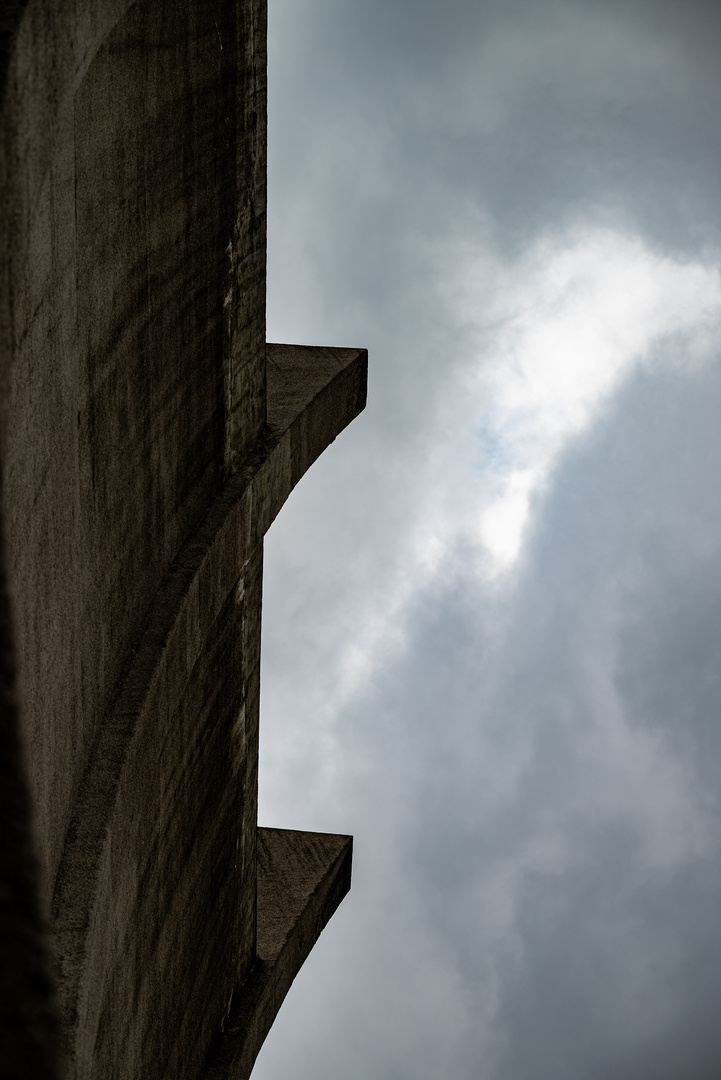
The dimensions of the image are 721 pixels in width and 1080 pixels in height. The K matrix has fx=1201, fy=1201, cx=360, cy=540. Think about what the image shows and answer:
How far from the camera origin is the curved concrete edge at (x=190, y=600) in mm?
4891

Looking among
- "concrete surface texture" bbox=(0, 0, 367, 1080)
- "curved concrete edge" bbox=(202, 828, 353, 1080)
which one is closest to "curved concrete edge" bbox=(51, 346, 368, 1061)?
"concrete surface texture" bbox=(0, 0, 367, 1080)

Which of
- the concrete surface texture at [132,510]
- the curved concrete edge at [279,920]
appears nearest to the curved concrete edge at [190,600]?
the concrete surface texture at [132,510]

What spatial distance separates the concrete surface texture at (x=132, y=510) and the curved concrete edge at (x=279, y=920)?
9 cm

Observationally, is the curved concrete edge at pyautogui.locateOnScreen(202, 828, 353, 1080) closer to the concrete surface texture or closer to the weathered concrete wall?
the concrete surface texture

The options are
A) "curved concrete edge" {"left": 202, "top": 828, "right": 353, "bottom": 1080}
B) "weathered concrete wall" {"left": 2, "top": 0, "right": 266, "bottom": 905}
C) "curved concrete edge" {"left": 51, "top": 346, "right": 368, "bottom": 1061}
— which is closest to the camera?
"weathered concrete wall" {"left": 2, "top": 0, "right": 266, "bottom": 905}

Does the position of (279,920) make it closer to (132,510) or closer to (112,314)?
(132,510)

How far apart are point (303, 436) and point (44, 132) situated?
18.4 feet

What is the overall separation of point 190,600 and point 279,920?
5.56 m

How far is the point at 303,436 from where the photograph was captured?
954 cm

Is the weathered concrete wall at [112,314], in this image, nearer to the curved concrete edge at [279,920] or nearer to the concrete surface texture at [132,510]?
the concrete surface texture at [132,510]

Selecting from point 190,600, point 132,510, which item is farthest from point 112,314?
point 190,600

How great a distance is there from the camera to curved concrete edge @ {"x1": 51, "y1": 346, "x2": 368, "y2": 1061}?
4.89 meters

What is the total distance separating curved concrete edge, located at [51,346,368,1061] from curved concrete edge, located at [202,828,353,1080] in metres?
4.14

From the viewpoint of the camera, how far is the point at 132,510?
19.4 feet
